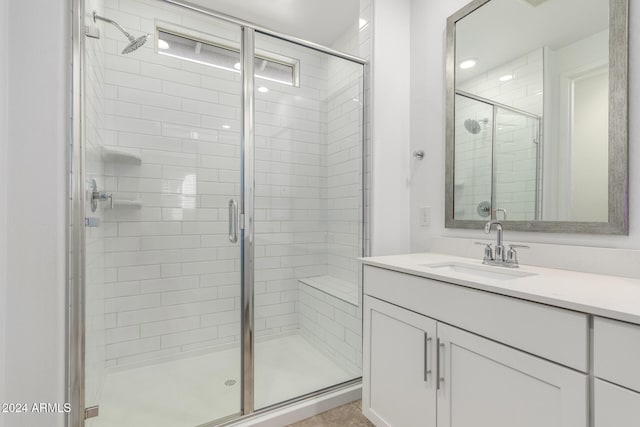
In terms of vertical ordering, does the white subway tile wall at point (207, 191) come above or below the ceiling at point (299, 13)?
below

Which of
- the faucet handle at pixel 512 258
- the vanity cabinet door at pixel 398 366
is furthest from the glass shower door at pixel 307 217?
the faucet handle at pixel 512 258

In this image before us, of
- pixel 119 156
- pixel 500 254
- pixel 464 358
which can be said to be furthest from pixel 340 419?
pixel 119 156

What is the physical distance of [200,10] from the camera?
4.59 feet

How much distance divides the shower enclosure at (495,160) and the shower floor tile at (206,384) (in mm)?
1302

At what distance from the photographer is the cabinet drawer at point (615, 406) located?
661 mm

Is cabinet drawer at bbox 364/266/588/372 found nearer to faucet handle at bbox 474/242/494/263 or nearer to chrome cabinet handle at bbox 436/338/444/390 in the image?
chrome cabinet handle at bbox 436/338/444/390

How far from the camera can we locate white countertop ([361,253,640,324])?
714 millimetres

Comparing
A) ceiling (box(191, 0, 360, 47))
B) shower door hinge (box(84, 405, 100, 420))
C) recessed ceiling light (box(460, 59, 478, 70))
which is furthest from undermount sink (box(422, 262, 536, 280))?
ceiling (box(191, 0, 360, 47))
